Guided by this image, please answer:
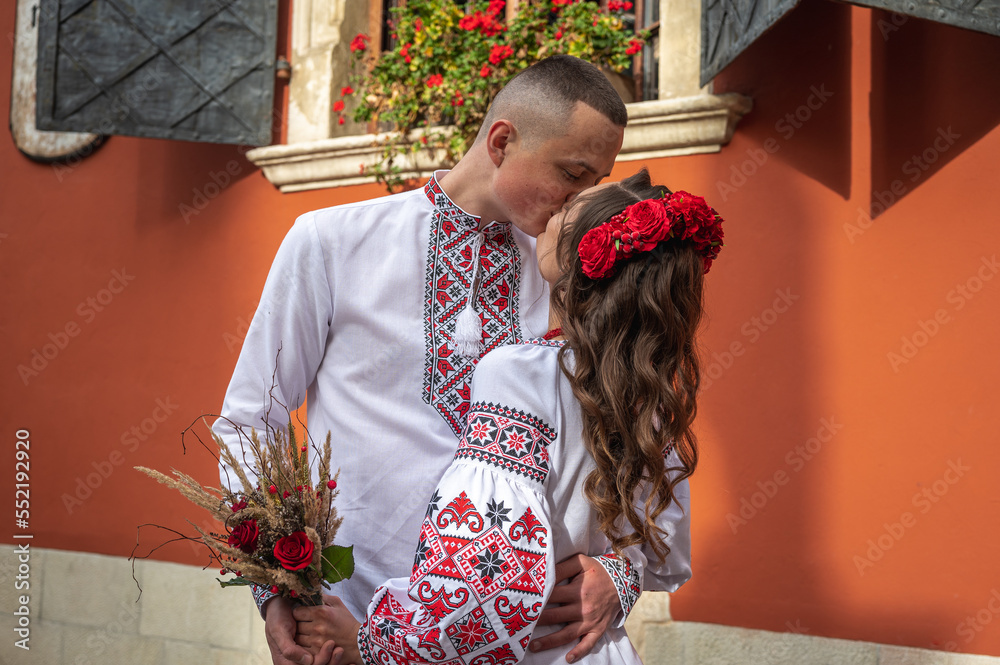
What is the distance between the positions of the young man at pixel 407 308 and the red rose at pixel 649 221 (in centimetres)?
44

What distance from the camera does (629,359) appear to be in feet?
5.23

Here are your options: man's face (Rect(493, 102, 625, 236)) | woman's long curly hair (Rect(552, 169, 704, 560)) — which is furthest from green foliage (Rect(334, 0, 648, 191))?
woman's long curly hair (Rect(552, 169, 704, 560))

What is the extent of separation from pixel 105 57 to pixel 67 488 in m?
2.64

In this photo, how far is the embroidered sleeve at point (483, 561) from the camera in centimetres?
143

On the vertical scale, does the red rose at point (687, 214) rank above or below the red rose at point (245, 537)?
above

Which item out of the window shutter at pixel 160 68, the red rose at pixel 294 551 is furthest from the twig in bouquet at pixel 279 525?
the window shutter at pixel 160 68

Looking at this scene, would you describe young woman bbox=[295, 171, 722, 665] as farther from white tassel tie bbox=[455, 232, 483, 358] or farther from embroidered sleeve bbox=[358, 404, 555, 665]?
white tassel tie bbox=[455, 232, 483, 358]

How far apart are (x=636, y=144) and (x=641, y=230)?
257 centimetres

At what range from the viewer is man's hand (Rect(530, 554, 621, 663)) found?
5.28 feet

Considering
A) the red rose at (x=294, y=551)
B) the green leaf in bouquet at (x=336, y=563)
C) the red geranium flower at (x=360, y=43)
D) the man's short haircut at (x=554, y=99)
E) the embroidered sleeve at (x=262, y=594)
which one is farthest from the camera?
the red geranium flower at (x=360, y=43)

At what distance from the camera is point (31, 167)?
573 cm
